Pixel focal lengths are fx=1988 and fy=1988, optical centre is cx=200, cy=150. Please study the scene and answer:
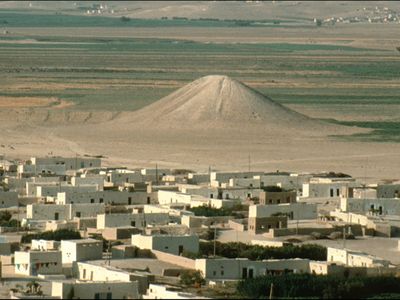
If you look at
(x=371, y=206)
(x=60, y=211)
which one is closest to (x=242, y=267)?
(x=60, y=211)

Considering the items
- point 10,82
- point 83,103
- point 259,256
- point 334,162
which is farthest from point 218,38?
point 259,256

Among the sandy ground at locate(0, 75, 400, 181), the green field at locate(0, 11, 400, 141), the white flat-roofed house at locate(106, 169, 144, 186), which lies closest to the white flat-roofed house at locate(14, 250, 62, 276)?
the white flat-roofed house at locate(106, 169, 144, 186)

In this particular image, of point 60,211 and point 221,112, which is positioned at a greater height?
point 221,112

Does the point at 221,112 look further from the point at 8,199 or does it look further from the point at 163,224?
the point at 163,224

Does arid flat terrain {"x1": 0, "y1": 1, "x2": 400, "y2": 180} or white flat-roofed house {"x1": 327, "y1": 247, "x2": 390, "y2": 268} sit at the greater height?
arid flat terrain {"x1": 0, "y1": 1, "x2": 400, "y2": 180}

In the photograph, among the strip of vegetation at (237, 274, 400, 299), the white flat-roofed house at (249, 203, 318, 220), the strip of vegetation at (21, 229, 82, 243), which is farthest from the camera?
the white flat-roofed house at (249, 203, 318, 220)

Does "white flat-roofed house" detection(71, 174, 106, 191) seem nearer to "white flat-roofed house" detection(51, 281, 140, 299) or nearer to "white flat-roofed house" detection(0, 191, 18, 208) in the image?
"white flat-roofed house" detection(0, 191, 18, 208)
